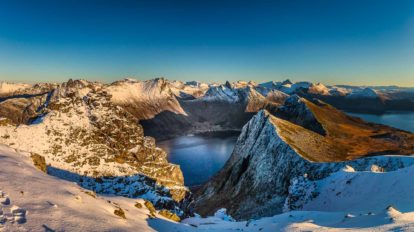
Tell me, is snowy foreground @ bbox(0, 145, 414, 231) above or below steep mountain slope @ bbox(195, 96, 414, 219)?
above

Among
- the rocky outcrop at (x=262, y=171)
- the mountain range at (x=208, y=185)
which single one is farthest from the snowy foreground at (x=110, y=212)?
the rocky outcrop at (x=262, y=171)

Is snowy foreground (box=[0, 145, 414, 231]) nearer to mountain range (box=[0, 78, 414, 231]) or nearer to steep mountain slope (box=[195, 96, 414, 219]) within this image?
mountain range (box=[0, 78, 414, 231])

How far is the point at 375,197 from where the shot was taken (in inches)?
1451

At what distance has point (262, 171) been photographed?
244 ft

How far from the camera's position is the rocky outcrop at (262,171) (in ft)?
190

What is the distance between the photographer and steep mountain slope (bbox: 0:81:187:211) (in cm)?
7275

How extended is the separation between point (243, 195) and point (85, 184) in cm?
3711

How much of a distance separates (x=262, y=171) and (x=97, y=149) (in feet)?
147

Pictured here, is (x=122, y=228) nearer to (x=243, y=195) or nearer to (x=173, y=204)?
(x=173, y=204)

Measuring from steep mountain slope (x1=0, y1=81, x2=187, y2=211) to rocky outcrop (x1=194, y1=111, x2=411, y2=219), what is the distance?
39.8ft

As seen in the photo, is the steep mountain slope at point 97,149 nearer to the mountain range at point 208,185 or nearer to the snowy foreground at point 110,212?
the mountain range at point 208,185

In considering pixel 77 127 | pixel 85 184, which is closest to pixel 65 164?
pixel 85 184

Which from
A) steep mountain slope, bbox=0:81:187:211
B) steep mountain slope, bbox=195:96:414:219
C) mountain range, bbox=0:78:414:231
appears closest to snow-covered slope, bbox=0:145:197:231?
mountain range, bbox=0:78:414:231

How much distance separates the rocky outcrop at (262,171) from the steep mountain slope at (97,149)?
478 inches
